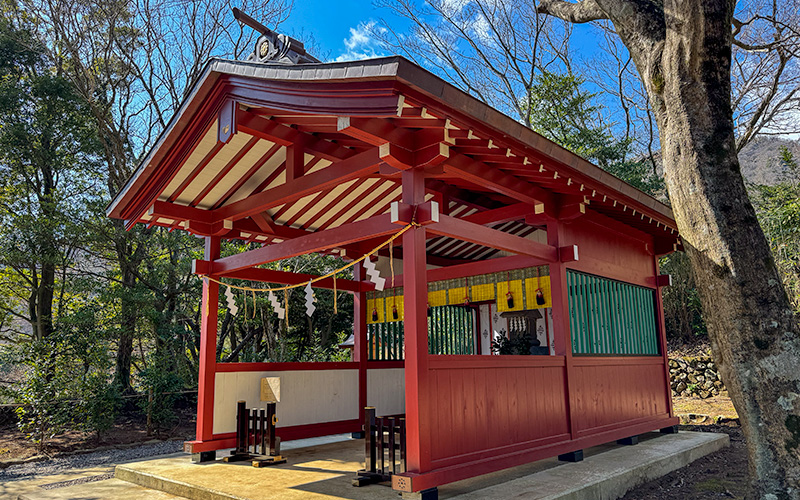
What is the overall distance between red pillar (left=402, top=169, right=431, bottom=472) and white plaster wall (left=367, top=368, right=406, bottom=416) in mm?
3746

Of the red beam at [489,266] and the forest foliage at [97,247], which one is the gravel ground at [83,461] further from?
the red beam at [489,266]

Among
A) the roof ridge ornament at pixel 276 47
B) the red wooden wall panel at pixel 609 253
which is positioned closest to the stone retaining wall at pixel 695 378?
the red wooden wall panel at pixel 609 253

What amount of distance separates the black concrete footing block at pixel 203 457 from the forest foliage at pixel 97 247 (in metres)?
3.68

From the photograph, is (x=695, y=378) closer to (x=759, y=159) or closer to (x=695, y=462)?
(x=695, y=462)

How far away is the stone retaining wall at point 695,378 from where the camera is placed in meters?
11.7

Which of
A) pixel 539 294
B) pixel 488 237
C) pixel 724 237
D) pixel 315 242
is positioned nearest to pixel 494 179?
pixel 488 237

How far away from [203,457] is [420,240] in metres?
3.67

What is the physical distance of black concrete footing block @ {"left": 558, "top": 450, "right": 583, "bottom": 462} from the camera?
217 inches

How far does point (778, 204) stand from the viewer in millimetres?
12109

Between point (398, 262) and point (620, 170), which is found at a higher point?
point (620, 170)

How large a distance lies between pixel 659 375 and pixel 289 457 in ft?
17.7

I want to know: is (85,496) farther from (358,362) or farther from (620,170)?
(620,170)

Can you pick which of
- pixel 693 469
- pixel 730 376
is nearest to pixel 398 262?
pixel 693 469

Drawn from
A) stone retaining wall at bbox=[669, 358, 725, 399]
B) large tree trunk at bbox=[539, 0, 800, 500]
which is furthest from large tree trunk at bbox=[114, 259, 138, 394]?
stone retaining wall at bbox=[669, 358, 725, 399]
